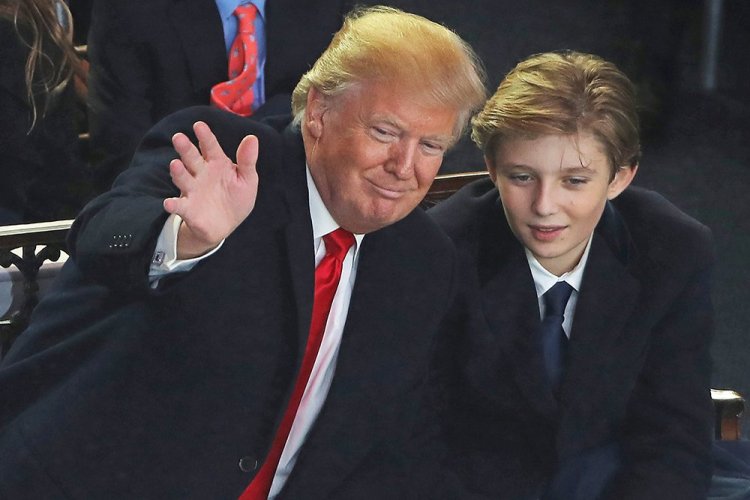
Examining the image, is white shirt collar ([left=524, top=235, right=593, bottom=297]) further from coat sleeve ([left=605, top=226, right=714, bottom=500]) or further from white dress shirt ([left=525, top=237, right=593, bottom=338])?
coat sleeve ([left=605, top=226, right=714, bottom=500])

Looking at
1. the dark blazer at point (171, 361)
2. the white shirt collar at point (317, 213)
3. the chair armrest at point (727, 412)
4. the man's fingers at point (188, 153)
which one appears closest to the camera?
the man's fingers at point (188, 153)

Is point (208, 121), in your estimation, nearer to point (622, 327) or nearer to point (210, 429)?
point (210, 429)

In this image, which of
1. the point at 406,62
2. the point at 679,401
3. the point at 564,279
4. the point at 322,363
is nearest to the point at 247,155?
the point at 406,62

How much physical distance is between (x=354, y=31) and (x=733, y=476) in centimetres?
94

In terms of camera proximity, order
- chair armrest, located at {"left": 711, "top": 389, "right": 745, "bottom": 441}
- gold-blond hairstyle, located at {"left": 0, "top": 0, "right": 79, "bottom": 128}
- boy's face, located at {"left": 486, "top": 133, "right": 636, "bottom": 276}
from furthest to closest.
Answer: gold-blond hairstyle, located at {"left": 0, "top": 0, "right": 79, "bottom": 128} → chair armrest, located at {"left": 711, "top": 389, "right": 745, "bottom": 441} → boy's face, located at {"left": 486, "top": 133, "right": 636, "bottom": 276}

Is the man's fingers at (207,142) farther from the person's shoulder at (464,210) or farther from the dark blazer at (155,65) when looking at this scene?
the dark blazer at (155,65)

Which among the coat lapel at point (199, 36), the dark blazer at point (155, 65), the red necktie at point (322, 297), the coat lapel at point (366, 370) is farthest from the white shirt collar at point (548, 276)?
the coat lapel at point (199, 36)

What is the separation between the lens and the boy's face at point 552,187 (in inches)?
77.5

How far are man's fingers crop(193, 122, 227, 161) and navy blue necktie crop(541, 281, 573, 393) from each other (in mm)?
670

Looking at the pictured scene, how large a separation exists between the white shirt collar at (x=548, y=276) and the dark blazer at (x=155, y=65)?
2.79ft

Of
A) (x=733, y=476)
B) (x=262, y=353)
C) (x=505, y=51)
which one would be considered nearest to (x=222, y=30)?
(x=262, y=353)

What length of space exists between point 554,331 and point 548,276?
8 cm

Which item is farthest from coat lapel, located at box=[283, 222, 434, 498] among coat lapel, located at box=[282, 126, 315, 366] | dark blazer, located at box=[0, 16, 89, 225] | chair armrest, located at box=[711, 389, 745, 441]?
dark blazer, located at box=[0, 16, 89, 225]

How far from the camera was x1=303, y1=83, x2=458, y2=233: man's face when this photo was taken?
1776 mm
